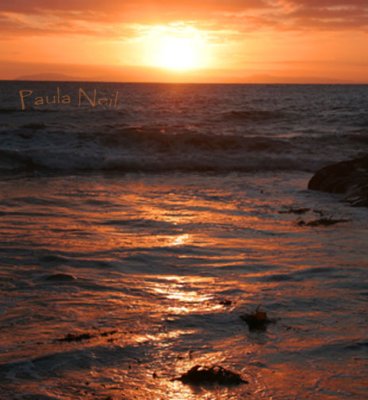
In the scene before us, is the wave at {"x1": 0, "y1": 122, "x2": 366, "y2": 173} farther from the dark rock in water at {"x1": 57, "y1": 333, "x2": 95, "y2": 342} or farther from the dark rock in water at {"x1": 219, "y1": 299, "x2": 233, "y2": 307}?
the dark rock in water at {"x1": 57, "y1": 333, "x2": 95, "y2": 342}

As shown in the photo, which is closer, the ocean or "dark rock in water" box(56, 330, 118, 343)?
the ocean

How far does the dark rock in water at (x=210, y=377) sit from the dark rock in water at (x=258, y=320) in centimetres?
82

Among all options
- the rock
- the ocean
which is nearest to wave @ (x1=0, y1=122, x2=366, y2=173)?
the ocean

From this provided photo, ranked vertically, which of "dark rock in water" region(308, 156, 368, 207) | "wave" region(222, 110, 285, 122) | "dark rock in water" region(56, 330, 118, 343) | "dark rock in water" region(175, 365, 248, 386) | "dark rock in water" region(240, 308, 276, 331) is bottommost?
"dark rock in water" region(56, 330, 118, 343)

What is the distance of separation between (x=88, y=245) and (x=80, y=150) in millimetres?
13035

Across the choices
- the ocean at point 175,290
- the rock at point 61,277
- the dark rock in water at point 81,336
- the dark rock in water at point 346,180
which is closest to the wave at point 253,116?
the dark rock in water at point 346,180

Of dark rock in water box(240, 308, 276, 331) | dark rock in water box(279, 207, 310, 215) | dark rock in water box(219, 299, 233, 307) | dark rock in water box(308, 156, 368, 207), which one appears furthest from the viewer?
dark rock in water box(308, 156, 368, 207)

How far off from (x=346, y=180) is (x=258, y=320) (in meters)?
8.36

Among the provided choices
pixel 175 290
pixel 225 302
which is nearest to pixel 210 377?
pixel 225 302

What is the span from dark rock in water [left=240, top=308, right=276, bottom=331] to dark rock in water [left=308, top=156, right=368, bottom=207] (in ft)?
22.3

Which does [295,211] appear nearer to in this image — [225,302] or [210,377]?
[225,302]

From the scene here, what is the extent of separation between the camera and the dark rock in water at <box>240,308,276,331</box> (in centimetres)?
448

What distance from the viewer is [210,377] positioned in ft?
11.9

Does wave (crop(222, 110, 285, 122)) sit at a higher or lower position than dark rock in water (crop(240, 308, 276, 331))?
higher
